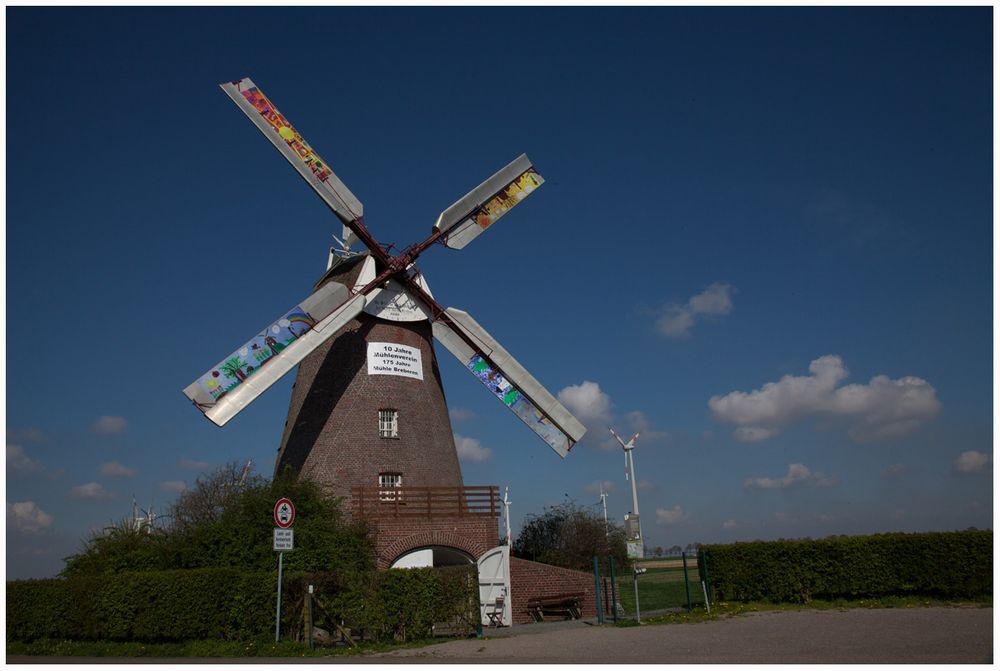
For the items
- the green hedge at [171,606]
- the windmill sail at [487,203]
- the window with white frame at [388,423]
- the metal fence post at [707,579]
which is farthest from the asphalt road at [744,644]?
the windmill sail at [487,203]

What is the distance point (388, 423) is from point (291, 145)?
816cm

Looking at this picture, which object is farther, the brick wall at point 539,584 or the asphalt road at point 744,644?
the brick wall at point 539,584

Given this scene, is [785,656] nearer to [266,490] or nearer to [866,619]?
[866,619]

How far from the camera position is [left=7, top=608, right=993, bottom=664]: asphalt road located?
10.5m

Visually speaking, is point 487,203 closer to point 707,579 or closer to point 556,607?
point 556,607

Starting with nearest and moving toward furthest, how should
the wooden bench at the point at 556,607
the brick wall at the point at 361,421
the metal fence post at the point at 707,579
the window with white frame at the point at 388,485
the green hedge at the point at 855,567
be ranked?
the green hedge at the point at 855,567, the wooden bench at the point at 556,607, the metal fence post at the point at 707,579, the window with white frame at the point at 388,485, the brick wall at the point at 361,421

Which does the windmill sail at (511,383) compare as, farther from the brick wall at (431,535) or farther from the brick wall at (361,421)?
the brick wall at (431,535)

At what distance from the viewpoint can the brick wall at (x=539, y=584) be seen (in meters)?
18.5

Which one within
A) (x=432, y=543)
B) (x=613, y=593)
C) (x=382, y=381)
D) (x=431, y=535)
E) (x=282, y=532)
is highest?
(x=382, y=381)

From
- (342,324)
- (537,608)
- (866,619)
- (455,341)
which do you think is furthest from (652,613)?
(342,324)

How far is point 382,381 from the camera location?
21250mm

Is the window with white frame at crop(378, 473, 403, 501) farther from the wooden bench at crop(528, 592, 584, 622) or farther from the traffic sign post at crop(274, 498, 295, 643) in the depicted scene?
the traffic sign post at crop(274, 498, 295, 643)

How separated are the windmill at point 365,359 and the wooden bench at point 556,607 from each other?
438 centimetres

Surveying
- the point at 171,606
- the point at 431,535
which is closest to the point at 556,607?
the point at 431,535
